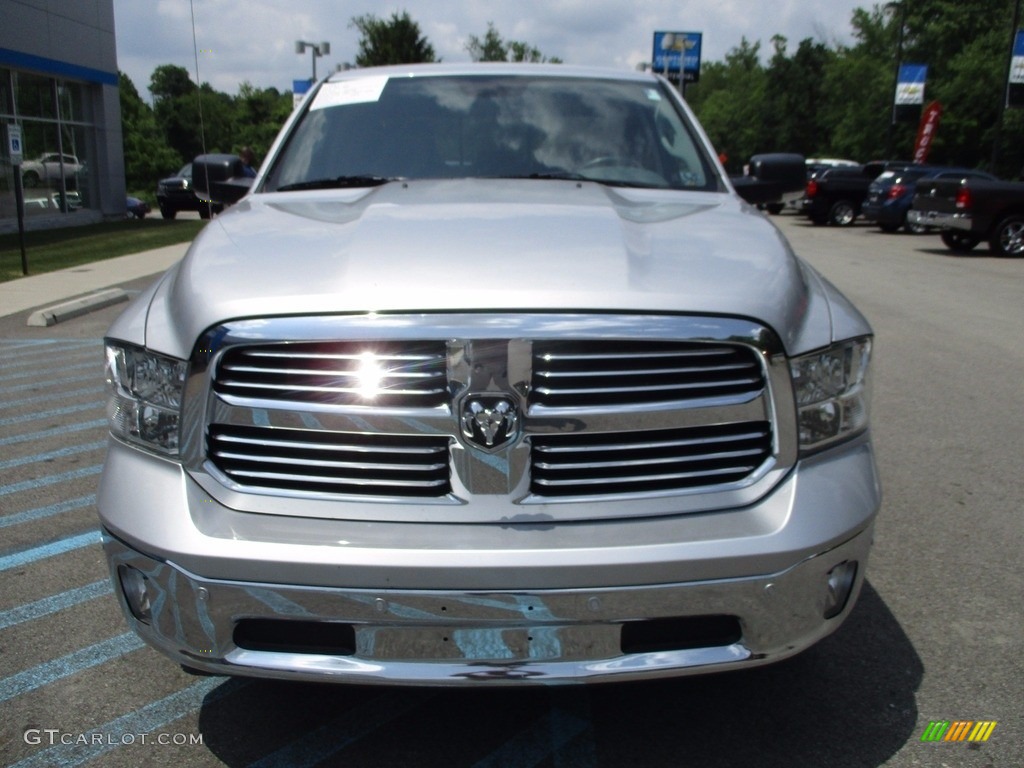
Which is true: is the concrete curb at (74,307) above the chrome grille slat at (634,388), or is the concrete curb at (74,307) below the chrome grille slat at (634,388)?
below

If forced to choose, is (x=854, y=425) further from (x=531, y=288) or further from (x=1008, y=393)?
(x=1008, y=393)

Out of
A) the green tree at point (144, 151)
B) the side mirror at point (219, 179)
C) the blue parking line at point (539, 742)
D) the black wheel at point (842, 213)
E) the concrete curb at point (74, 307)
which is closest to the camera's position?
the blue parking line at point (539, 742)

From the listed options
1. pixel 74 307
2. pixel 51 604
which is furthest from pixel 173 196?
pixel 51 604

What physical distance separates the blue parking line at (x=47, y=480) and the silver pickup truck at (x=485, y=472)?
273cm

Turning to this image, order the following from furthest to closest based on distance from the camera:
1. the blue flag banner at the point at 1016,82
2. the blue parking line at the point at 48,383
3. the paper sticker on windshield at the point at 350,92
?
the blue flag banner at the point at 1016,82 → the blue parking line at the point at 48,383 → the paper sticker on windshield at the point at 350,92

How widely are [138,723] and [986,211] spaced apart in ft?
60.2

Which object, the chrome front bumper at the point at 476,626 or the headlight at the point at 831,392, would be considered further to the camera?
the headlight at the point at 831,392

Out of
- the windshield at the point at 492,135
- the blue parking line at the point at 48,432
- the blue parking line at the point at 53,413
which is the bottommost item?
the blue parking line at the point at 53,413

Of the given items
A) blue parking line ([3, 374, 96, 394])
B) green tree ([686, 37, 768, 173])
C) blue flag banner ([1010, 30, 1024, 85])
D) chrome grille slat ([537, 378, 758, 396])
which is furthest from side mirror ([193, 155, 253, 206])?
green tree ([686, 37, 768, 173])

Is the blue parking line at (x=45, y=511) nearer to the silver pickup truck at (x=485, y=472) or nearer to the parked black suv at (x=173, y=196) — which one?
the silver pickup truck at (x=485, y=472)

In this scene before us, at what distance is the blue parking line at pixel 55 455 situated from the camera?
17.4ft

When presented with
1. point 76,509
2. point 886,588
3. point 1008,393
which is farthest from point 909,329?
point 76,509

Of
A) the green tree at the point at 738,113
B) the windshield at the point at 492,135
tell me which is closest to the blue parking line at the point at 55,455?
the windshield at the point at 492,135

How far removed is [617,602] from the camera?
220 cm
